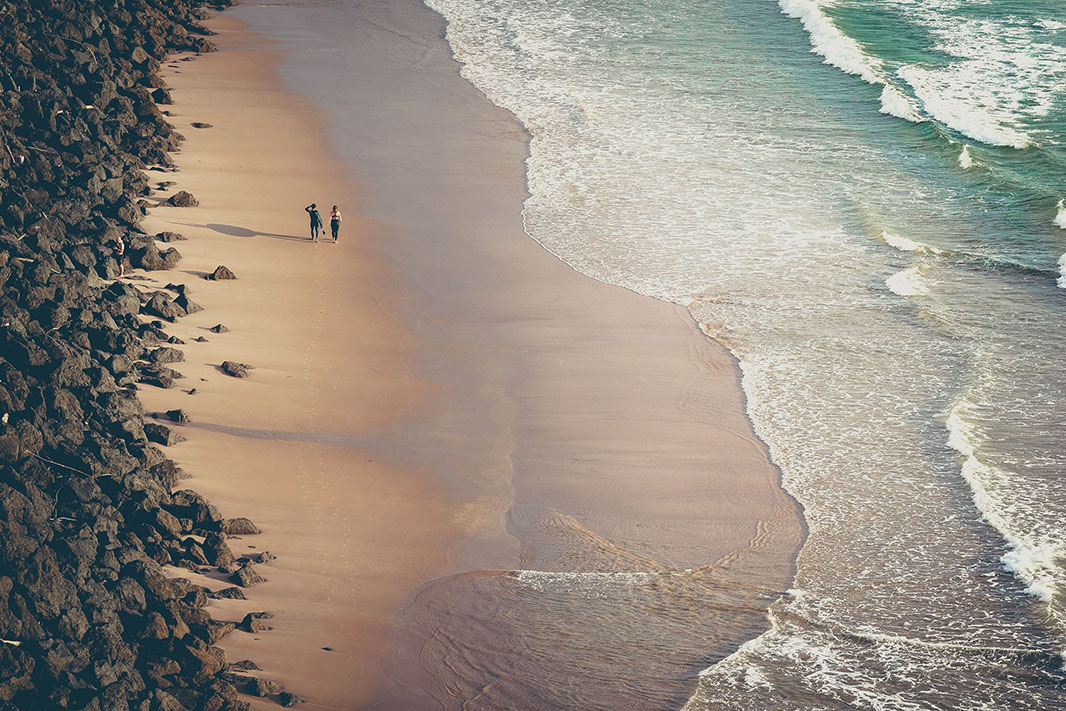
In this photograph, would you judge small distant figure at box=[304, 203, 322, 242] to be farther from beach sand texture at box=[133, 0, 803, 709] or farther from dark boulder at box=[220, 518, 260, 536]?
dark boulder at box=[220, 518, 260, 536]

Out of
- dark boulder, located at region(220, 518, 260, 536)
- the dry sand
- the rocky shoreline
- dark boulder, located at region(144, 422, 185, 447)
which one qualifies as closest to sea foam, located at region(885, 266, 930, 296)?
the dry sand

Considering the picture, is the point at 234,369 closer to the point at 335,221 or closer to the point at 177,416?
the point at 177,416

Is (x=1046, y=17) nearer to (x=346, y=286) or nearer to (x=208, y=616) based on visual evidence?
(x=346, y=286)

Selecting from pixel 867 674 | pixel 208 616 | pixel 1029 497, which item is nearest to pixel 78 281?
pixel 208 616

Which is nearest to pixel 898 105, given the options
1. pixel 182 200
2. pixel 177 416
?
pixel 182 200

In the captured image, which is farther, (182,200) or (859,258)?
(182,200)

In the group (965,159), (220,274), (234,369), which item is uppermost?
(965,159)
